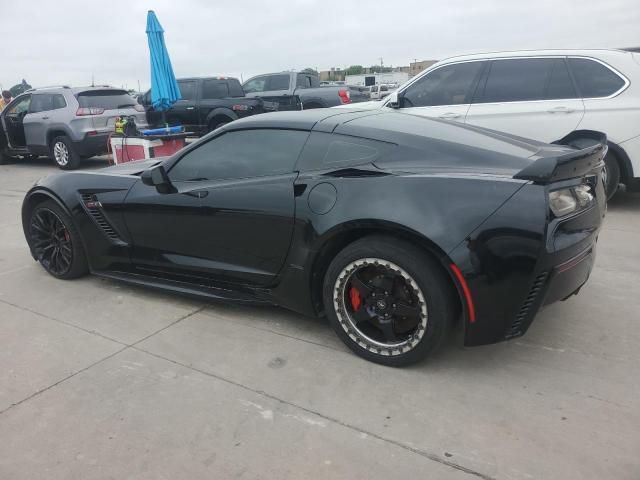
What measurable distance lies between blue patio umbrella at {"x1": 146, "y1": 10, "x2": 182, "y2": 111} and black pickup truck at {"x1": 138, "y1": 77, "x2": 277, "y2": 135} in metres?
2.37

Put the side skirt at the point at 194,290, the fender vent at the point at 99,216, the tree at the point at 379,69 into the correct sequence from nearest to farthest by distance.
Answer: the side skirt at the point at 194,290 < the fender vent at the point at 99,216 < the tree at the point at 379,69

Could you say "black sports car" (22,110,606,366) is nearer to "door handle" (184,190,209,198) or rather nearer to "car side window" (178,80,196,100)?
"door handle" (184,190,209,198)

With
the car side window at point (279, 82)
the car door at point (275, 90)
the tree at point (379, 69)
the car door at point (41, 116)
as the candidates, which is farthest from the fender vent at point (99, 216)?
the tree at point (379, 69)

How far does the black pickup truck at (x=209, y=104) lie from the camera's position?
12.5 m

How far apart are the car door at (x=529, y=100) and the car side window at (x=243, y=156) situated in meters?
3.67

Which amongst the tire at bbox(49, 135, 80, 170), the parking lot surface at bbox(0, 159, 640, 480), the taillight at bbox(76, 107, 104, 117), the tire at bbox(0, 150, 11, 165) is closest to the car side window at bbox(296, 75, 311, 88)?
the taillight at bbox(76, 107, 104, 117)

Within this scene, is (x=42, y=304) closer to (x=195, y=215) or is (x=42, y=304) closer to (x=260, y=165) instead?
(x=195, y=215)

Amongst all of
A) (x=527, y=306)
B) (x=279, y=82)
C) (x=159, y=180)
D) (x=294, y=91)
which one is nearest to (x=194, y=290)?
(x=159, y=180)

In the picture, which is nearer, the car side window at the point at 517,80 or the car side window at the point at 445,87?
the car side window at the point at 517,80

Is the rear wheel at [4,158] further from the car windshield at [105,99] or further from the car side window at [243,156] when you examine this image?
the car side window at [243,156]

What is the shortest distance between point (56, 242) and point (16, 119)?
8864mm

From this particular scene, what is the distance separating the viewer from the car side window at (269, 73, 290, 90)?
47.6 ft

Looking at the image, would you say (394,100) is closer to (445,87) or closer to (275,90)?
(445,87)

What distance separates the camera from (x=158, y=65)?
1020 centimetres
